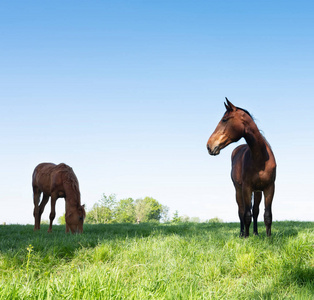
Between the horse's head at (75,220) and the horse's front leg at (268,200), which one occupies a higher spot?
the horse's front leg at (268,200)

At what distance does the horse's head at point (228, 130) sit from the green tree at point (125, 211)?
2437 inches

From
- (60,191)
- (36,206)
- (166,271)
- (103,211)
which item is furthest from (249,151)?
(103,211)

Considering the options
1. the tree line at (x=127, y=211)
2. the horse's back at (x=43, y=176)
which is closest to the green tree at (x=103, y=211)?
the tree line at (x=127, y=211)

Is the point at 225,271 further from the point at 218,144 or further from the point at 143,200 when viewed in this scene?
the point at 143,200

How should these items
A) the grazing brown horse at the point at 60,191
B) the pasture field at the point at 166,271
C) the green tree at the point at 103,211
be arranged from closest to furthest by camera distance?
the pasture field at the point at 166,271 < the grazing brown horse at the point at 60,191 < the green tree at the point at 103,211

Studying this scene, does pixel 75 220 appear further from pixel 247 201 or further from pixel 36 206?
pixel 247 201

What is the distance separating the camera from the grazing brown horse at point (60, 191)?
9727 mm

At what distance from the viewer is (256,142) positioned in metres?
6.69

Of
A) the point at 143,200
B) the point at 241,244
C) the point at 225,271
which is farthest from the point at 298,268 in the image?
the point at 143,200

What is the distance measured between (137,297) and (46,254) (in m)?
2.86

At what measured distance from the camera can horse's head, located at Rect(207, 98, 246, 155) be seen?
630 centimetres

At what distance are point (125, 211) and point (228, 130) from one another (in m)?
70.3

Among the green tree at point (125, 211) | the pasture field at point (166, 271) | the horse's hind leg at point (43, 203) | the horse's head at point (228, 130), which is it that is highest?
the horse's head at point (228, 130)

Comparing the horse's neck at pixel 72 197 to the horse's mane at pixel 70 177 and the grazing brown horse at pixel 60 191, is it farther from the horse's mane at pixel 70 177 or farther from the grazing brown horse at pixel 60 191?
the horse's mane at pixel 70 177
